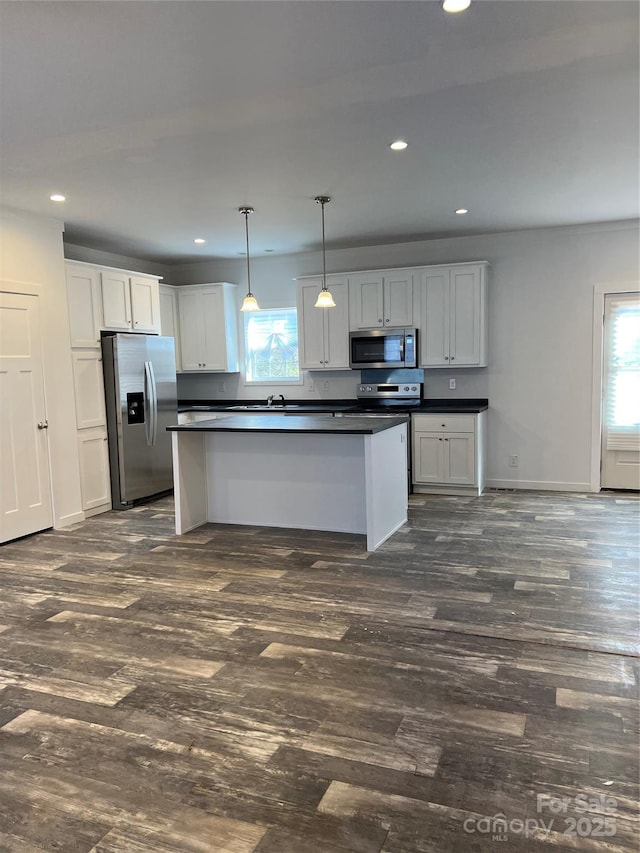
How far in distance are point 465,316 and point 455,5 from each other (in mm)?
4230

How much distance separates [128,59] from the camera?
8.26 ft

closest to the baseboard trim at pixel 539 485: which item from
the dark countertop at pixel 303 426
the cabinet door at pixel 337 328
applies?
the dark countertop at pixel 303 426

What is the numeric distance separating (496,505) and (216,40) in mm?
4537

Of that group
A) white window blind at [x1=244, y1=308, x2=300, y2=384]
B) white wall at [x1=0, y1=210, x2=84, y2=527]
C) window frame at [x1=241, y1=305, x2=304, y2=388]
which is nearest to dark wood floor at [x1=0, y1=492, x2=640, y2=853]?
white wall at [x1=0, y1=210, x2=84, y2=527]

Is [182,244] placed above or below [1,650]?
above

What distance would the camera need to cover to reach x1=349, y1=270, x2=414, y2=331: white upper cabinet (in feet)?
21.2

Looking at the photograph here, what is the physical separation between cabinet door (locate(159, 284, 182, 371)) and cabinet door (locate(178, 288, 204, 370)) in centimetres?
5

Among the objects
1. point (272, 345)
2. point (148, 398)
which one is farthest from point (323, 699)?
point (272, 345)

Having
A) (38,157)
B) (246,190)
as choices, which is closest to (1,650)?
(38,157)

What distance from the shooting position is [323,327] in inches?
270

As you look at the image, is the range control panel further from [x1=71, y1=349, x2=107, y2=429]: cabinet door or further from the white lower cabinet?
[x1=71, y1=349, x2=107, y2=429]: cabinet door

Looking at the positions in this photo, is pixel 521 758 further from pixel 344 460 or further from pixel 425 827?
pixel 344 460

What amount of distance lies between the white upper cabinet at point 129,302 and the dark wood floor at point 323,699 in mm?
2540

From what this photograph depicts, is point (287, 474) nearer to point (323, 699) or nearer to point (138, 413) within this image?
point (138, 413)
